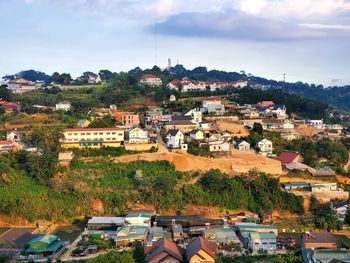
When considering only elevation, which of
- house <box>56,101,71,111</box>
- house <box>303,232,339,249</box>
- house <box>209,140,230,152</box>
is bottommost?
house <box>303,232,339,249</box>

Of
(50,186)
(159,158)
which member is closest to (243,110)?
(159,158)

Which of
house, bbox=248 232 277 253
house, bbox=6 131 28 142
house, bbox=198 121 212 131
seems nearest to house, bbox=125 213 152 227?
house, bbox=248 232 277 253

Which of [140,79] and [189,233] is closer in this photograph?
[189,233]

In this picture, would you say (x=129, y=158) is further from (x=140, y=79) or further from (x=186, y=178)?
(x=140, y=79)

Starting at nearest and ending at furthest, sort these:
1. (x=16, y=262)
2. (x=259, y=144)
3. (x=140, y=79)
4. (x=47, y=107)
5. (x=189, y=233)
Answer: (x=16, y=262) → (x=189, y=233) → (x=259, y=144) → (x=47, y=107) → (x=140, y=79)

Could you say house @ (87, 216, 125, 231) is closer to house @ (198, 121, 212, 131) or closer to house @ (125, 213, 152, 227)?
house @ (125, 213, 152, 227)

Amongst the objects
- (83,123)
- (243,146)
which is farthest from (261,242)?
(83,123)

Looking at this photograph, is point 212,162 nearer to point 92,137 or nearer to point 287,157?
point 287,157
